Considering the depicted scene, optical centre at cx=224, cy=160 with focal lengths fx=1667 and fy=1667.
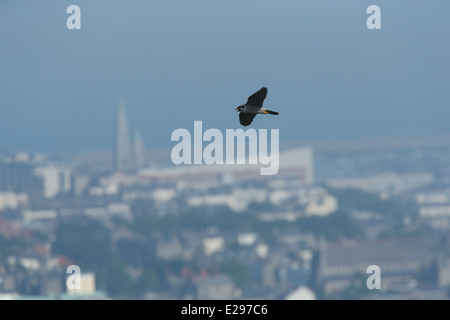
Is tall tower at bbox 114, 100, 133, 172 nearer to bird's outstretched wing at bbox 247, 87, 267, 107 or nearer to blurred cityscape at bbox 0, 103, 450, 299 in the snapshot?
blurred cityscape at bbox 0, 103, 450, 299

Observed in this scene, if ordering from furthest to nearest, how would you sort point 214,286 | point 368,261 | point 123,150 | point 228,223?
point 123,150 → point 228,223 → point 368,261 → point 214,286

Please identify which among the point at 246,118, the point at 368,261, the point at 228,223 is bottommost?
the point at 368,261

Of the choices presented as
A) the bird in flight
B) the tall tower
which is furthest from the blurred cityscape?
the bird in flight

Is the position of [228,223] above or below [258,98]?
below

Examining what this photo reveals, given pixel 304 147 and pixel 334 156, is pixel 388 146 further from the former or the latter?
Result: pixel 304 147

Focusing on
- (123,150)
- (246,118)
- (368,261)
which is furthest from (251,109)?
(123,150)

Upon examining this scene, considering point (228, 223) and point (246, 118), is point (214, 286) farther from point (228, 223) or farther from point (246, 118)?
point (246, 118)

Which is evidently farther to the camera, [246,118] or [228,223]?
[228,223]
